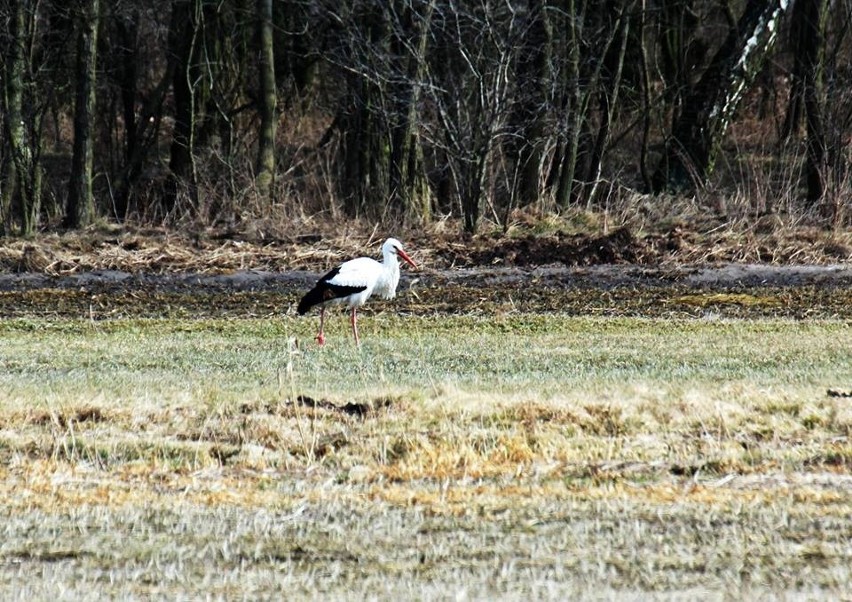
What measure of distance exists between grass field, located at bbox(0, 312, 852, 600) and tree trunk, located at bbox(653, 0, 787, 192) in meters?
13.9

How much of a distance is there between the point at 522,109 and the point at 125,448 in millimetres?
19156

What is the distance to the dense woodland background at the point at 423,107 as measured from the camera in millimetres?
26156

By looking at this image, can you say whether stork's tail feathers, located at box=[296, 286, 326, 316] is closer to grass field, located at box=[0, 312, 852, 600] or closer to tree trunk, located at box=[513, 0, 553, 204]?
grass field, located at box=[0, 312, 852, 600]

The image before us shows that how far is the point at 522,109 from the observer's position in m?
27.8

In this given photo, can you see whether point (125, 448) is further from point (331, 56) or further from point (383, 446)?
point (331, 56)

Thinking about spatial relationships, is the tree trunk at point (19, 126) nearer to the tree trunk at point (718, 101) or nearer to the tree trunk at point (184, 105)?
the tree trunk at point (184, 105)

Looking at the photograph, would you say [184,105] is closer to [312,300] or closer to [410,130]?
[410,130]

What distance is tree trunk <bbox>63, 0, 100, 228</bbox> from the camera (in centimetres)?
2702

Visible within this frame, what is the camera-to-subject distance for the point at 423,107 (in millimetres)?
29203

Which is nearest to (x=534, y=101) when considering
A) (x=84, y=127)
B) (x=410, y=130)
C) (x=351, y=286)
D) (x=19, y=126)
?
(x=410, y=130)

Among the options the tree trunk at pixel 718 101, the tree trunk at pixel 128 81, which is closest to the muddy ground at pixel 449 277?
the tree trunk at pixel 718 101

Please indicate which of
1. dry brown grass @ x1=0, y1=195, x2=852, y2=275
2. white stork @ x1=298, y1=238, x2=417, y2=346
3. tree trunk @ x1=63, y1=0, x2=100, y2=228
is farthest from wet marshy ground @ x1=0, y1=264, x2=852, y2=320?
tree trunk @ x1=63, y1=0, x2=100, y2=228

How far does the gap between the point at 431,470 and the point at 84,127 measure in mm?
20426

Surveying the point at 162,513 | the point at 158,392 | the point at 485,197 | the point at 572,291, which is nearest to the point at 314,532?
the point at 162,513
